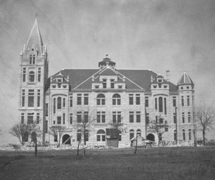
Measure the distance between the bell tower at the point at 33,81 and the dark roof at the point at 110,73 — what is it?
356cm

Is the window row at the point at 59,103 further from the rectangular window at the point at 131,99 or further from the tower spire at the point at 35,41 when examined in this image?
the rectangular window at the point at 131,99

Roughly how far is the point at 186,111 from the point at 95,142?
60.6 ft

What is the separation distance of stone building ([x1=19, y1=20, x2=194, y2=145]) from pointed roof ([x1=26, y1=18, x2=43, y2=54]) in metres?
0.19

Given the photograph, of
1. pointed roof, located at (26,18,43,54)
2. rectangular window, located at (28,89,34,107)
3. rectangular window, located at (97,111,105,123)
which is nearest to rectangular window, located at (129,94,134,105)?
rectangular window, located at (97,111,105,123)

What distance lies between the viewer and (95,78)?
58531 millimetres

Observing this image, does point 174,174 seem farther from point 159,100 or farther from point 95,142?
point 159,100

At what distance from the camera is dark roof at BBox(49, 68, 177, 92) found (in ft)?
192

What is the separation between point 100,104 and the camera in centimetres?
5784

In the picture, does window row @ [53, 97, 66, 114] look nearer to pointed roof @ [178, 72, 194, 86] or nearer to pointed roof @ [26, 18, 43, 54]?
pointed roof @ [26, 18, 43, 54]

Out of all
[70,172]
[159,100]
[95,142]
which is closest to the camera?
[70,172]

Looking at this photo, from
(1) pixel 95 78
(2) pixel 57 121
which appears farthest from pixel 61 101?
(1) pixel 95 78

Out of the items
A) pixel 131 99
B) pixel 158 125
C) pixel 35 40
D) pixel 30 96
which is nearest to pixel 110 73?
pixel 131 99

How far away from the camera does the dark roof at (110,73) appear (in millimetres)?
58406

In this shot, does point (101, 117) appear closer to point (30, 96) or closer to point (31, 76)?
point (30, 96)
